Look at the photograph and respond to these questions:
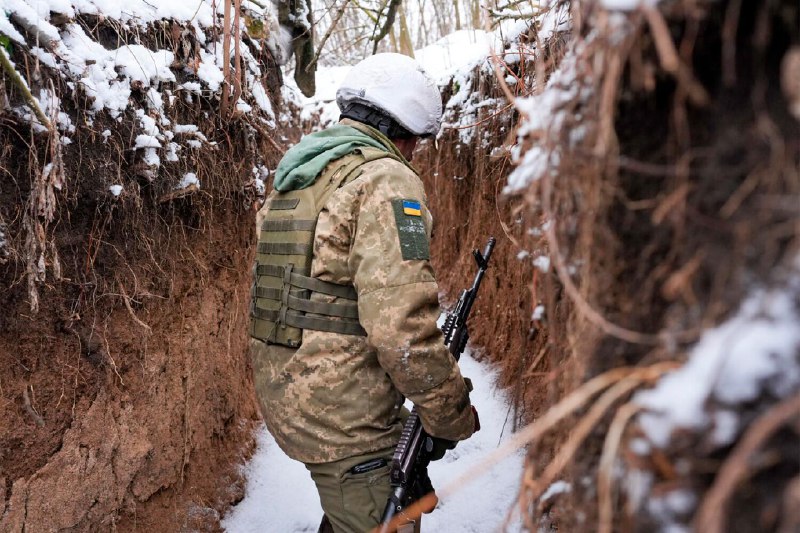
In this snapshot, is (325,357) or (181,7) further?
(181,7)

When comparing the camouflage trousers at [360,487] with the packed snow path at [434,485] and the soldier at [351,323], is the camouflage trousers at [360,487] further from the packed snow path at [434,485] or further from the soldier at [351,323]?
the packed snow path at [434,485]

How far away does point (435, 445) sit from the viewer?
199 centimetres

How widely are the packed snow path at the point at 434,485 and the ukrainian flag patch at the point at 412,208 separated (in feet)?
4.45

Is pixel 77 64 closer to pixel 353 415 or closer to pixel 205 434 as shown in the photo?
pixel 353 415

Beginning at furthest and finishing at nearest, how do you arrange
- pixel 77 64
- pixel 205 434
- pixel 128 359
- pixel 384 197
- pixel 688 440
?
pixel 205 434
pixel 128 359
pixel 77 64
pixel 384 197
pixel 688 440

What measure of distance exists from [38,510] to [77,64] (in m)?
1.68

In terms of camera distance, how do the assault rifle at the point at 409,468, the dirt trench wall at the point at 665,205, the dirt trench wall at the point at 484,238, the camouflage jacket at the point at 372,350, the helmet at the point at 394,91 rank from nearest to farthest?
the dirt trench wall at the point at 665,205 < the camouflage jacket at the point at 372,350 < the assault rifle at the point at 409,468 < the helmet at the point at 394,91 < the dirt trench wall at the point at 484,238

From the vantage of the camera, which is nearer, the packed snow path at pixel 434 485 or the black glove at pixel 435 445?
the black glove at pixel 435 445

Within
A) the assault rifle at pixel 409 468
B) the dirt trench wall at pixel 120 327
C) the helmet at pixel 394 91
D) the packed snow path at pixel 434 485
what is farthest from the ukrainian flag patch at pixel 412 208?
the packed snow path at pixel 434 485

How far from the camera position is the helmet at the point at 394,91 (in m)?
2.04

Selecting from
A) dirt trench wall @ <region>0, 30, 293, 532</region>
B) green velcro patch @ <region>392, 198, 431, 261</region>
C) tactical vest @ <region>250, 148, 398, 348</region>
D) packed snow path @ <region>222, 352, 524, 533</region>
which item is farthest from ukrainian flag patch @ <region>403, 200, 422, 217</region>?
packed snow path @ <region>222, 352, 524, 533</region>

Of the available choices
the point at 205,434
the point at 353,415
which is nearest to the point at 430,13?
the point at 205,434

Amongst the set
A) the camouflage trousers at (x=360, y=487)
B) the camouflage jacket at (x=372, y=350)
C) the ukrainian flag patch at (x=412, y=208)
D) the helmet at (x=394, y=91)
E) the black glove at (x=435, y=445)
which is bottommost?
the camouflage trousers at (x=360, y=487)

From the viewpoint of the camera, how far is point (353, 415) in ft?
6.00
